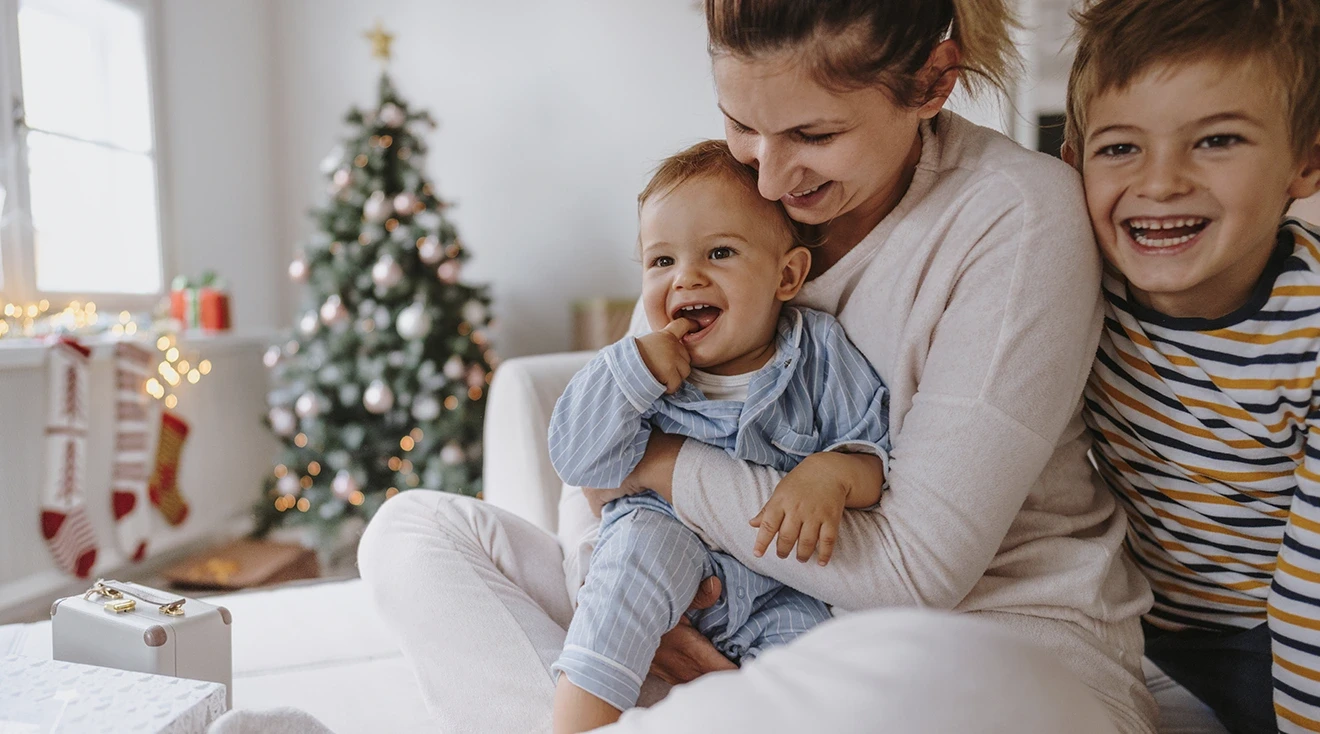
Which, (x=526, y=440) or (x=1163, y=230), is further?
(x=526, y=440)

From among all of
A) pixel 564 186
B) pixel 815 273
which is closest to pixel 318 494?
pixel 564 186

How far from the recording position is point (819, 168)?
3.20 feet

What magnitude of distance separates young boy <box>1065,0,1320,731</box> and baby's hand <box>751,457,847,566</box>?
0.40 metres

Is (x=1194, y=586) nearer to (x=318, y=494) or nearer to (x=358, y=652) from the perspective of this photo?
(x=358, y=652)

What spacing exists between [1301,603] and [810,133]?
697 mm

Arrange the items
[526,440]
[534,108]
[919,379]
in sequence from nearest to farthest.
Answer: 1. [919,379]
2. [526,440]
3. [534,108]

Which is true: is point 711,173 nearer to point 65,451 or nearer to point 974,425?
point 974,425

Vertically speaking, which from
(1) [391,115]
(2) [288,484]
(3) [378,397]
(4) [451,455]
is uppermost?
(1) [391,115]

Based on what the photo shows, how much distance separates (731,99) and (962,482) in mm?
469

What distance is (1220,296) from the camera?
0.98 meters

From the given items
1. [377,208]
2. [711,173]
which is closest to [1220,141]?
[711,173]

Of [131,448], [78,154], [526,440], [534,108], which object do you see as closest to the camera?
[526,440]

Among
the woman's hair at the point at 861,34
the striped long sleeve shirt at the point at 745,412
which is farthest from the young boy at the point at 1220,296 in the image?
the striped long sleeve shirt at the point at 745,412

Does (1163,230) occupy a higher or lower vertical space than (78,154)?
lower
